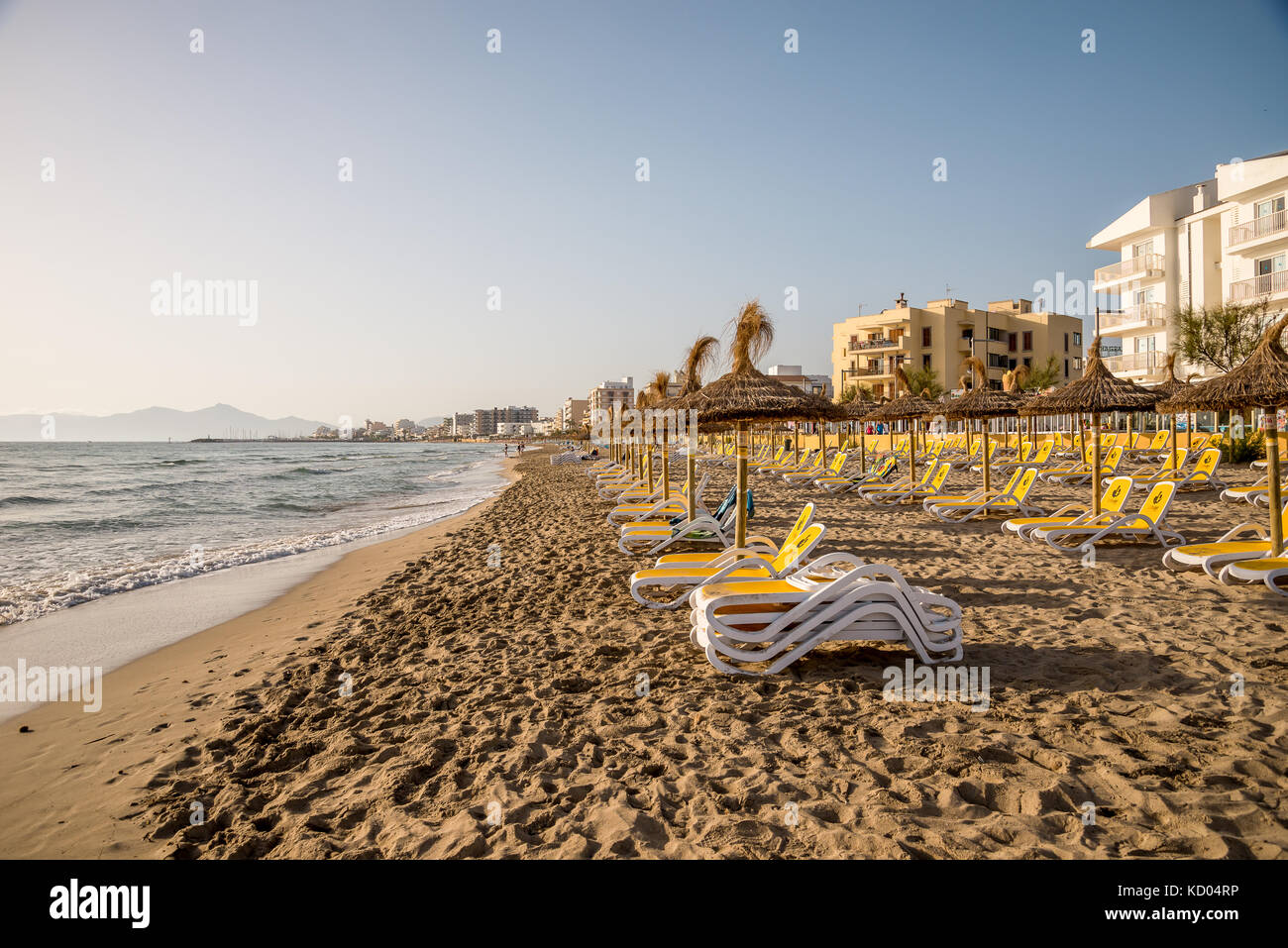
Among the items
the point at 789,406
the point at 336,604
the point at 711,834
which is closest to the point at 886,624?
the point at 711,834

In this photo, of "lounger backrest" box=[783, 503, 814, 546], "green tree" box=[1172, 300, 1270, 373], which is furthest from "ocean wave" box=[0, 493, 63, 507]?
"green tree" box=[1172, 300, 1270, 373]

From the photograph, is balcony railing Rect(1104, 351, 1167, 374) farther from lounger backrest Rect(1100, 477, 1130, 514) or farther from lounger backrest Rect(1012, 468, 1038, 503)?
lounger backrest Rect(1100, 477, 1130, 514)

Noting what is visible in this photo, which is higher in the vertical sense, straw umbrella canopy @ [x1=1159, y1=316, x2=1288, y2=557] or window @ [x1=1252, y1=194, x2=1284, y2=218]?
window @ [x1=1252, y1=194, x2=1284, y2=218]

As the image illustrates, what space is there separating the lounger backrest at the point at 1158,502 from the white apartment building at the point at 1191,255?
22.9 metres

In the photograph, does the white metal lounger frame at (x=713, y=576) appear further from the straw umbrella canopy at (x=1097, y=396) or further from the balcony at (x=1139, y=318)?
the balcony at (x=1139, y=318)

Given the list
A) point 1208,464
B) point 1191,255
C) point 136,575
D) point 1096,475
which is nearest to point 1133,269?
point 1191,255

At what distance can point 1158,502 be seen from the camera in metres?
7.96

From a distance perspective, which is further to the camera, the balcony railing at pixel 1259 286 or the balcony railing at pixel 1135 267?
the balcony railing at pixel 1135 267

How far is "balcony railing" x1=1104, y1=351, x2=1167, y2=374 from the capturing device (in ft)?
103

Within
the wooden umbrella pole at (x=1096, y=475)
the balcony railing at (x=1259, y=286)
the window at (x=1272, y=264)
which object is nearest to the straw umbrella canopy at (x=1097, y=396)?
the wooden umbrella pole at (x=1096, y=475)

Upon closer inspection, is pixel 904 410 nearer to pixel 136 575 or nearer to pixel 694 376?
pixel 694 376

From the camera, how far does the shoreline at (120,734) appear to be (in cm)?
286

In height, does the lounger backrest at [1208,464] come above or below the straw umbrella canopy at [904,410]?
below

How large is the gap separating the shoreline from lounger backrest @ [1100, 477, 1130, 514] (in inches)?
364
